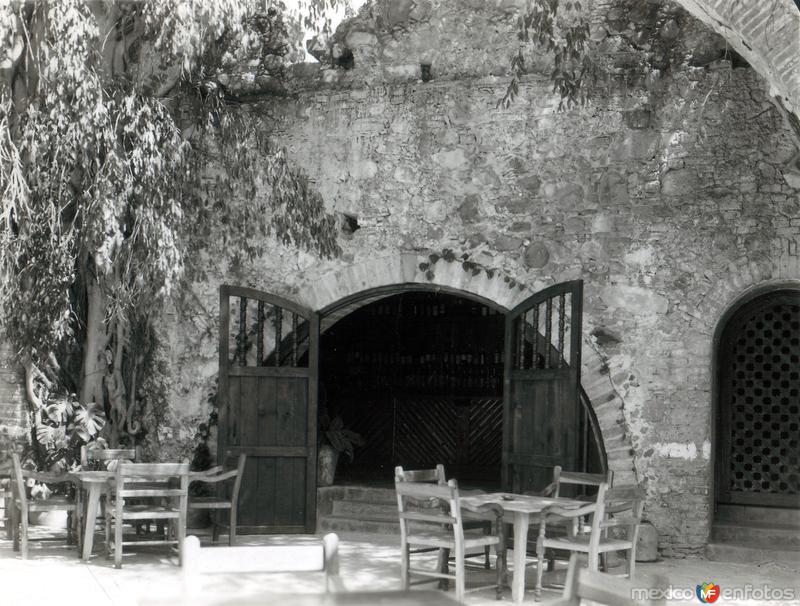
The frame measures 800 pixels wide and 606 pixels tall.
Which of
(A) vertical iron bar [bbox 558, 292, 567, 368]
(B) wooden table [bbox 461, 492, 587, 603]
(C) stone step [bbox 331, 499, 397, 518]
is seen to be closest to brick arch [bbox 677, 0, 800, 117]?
(A) vertical iron bar [bbox 558, 292, 567, 368]

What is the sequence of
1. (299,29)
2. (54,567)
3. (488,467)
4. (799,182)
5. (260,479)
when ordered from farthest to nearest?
(488,467), (299,29), (260,479), (799,182), (54,567)

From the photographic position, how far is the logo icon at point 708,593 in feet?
22.7

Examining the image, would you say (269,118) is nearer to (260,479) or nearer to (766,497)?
(260,479)

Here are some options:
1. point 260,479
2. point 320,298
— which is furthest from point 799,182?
point 260,479

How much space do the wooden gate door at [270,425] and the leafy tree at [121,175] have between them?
71 centimetres

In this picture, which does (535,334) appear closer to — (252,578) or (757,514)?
(757,514)

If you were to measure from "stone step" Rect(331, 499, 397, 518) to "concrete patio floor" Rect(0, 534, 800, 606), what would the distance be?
1.29 m

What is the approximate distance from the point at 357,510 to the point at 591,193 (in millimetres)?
3634

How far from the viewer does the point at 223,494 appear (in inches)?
364

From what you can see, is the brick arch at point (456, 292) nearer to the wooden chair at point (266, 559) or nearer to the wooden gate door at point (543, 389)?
the wooden gate door at point (543, 389)

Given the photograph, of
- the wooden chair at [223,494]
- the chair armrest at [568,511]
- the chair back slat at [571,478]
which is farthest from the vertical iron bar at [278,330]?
the chair armrest at [568,511]

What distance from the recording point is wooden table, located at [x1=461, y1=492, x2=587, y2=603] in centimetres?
660

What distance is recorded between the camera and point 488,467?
12367mm

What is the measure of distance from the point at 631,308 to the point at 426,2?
10.3ft
